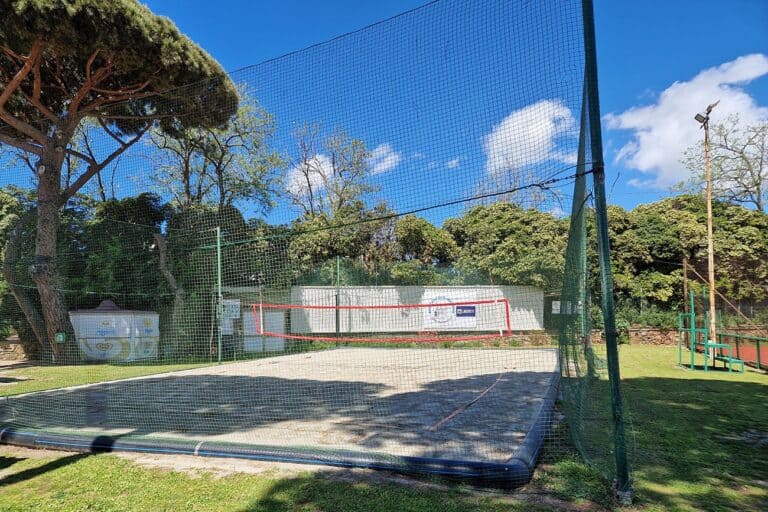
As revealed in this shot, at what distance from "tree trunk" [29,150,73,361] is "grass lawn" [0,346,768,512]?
209 inches

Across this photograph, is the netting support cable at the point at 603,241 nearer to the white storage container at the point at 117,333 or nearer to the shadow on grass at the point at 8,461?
the shadow on grass at the point at 8,461

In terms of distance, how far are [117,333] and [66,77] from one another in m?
5.35

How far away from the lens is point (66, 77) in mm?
8852

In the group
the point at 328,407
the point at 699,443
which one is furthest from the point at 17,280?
the point at 699,443

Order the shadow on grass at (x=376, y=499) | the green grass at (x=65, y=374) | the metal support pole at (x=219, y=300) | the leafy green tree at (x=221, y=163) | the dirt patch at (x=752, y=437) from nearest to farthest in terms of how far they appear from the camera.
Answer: the shadow on grass at (x=376, y=499)
the dirt patch at (x=752, y=437)
the leafy green tree at (x=221, y=163)
the green grass at (x=65, y=374)
the metal support pole at (x=219, y=300)

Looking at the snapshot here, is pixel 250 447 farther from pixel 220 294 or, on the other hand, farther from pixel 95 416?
pixel 220 294

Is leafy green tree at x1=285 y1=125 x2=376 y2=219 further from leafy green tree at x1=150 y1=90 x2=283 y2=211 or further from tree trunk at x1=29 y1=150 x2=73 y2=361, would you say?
tree trunk at x1=29 y1=150 x2=73 y2=361

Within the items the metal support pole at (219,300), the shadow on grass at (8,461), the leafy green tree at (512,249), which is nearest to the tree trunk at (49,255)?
the metal support pole at (219,300)

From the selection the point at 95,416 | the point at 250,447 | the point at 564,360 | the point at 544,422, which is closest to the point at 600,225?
the point at 544,422

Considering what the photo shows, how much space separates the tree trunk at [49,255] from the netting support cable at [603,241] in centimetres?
913

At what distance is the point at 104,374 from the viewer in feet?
29.1

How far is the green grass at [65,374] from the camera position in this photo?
25.3 feet

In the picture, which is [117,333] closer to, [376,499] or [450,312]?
[450,312]

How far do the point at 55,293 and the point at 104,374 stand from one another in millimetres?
1741
